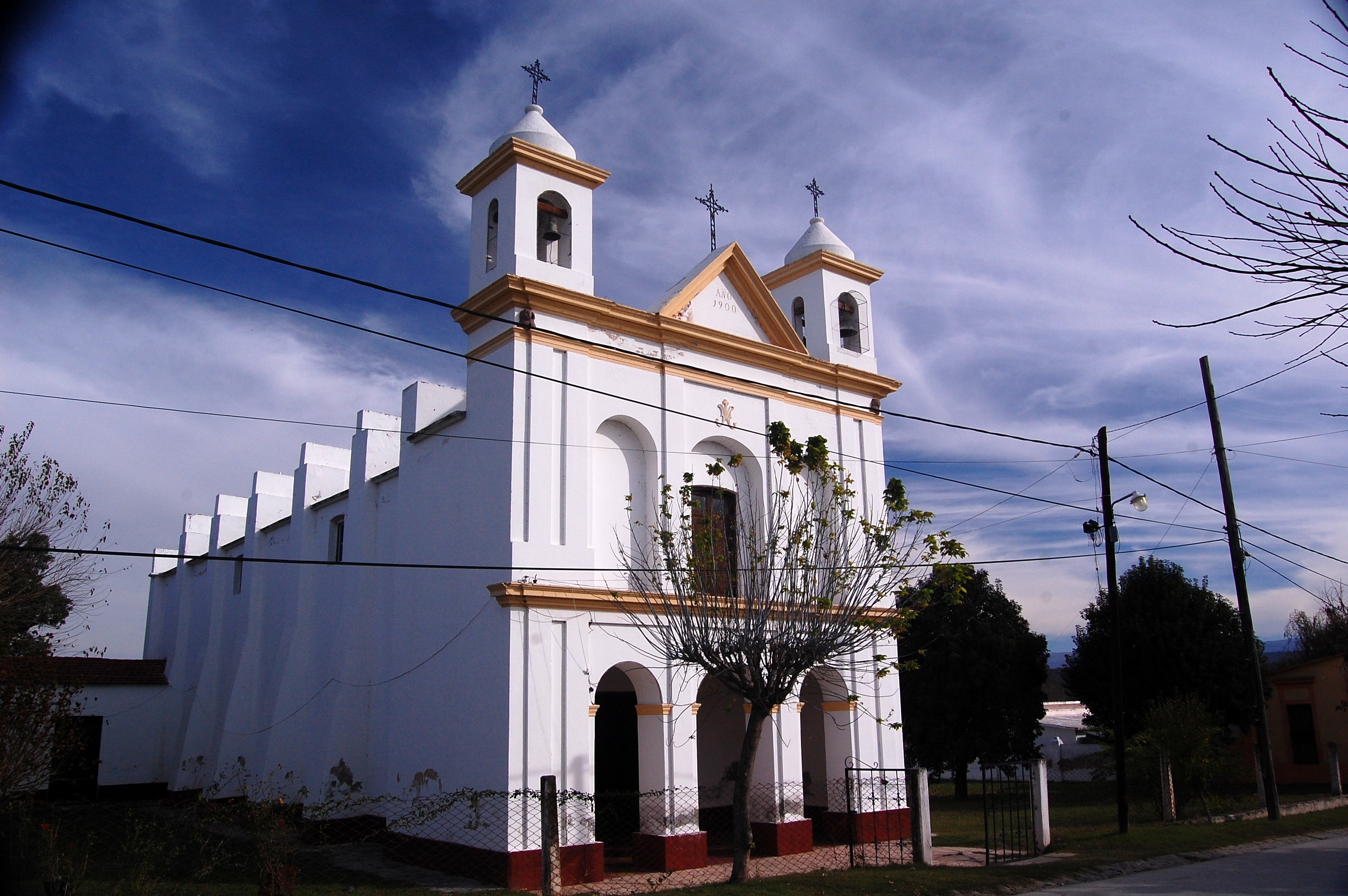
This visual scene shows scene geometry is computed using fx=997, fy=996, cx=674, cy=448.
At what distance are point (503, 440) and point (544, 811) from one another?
6204 millimetres

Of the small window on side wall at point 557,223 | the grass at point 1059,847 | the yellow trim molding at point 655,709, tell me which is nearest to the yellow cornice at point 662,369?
the small window on side wall at point 557,223

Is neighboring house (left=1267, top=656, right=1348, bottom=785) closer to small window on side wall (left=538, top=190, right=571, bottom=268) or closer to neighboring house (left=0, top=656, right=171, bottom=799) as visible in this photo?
small window on side wall (left=538, top=190, right=571, bottom=268)

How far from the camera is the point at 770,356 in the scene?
1934 centimetres

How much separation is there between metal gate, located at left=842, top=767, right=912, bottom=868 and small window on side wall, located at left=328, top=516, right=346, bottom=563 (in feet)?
37.4

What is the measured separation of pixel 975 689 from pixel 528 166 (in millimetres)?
22499

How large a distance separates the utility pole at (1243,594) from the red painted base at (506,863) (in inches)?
569

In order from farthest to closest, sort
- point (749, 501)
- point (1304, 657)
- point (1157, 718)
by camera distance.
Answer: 1. point (1304, 657)
2. point (1157, 718)
3. point (749, 501)

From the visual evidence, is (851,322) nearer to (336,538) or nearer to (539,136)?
(539,136)

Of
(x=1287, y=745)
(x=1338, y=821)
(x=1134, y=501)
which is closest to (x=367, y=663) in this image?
(x=1134, y=501)

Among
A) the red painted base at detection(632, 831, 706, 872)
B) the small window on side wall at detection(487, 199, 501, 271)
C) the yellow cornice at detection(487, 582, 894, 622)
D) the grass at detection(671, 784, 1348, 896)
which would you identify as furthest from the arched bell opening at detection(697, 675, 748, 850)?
the small window on side wall at detection(487, 199, 501, 271)

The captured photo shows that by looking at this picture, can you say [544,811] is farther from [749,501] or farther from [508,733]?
[749,501]

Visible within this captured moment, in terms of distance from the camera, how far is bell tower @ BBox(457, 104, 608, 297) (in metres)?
16.7

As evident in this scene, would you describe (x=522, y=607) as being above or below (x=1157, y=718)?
above

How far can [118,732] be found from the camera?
26.5 m
